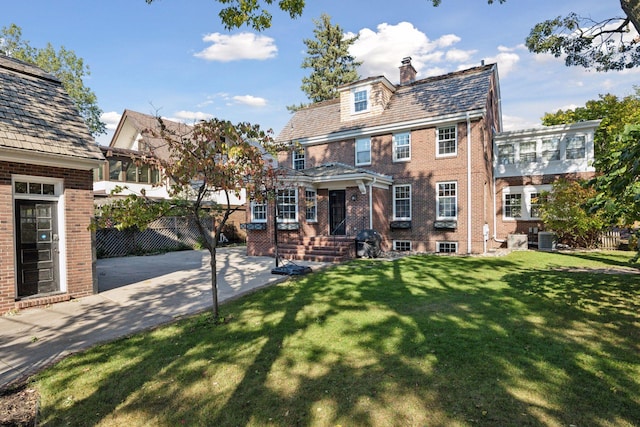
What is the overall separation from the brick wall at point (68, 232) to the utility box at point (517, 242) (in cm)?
1655

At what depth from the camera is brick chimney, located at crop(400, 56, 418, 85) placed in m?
20.2

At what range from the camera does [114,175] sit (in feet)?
86.1

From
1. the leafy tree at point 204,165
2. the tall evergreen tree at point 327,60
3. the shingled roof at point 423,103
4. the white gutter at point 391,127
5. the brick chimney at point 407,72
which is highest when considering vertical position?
the tall evergreen tree at point 327,60

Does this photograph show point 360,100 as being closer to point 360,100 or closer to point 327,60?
point 360,100

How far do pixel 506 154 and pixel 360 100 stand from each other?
322 inches

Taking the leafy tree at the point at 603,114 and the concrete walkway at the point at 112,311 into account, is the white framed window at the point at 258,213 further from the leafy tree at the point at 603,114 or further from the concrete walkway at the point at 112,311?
the leafy tree at the point at 603,114

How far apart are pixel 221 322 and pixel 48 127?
617cm

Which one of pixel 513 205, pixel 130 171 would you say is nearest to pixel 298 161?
pixel 513 205

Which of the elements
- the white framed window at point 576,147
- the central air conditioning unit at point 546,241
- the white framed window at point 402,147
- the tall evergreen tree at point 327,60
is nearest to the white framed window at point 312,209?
the white framed window at point 402,147

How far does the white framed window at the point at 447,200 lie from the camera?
50.3ft

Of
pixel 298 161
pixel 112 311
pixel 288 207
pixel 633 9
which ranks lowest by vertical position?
pixel 112 311

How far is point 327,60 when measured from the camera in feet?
125

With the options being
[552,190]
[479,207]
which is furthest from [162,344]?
[552,190]

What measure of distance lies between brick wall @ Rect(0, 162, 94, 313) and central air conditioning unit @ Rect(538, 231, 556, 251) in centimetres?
1716
